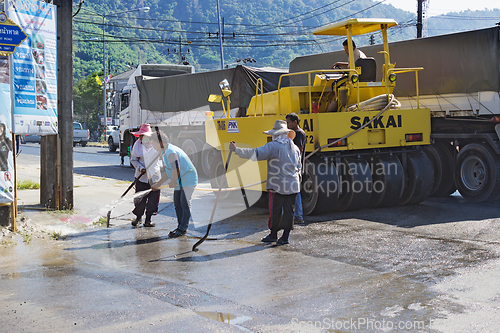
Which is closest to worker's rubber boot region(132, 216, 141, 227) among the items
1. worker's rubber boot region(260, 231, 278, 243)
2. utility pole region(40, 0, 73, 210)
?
utility pole region(40, 0, 73, 210)

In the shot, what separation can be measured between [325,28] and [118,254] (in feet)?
20.5

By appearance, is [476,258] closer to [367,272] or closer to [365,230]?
[367,272]

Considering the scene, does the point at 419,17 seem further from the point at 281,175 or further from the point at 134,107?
the point at 281,175

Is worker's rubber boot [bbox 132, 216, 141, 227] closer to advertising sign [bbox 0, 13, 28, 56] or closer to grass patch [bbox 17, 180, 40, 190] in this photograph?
advertising sign [bbox 0, 13, 28, 56]

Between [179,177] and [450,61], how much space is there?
6299 mm

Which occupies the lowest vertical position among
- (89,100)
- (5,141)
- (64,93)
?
(5,141)

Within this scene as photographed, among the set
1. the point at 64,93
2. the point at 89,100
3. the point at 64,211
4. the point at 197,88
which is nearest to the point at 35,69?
the point at 64,93

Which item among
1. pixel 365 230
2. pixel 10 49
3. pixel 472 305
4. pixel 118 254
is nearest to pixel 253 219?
pixel 365 230

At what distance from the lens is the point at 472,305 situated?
498cm

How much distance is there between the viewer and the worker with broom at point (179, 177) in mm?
8711

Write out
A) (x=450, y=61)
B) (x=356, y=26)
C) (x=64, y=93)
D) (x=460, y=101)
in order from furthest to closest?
(x=450, y=61) < (x=460, y=101) < (x=356, y=26) < (x=64, y=93)

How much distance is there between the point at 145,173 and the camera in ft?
32.1

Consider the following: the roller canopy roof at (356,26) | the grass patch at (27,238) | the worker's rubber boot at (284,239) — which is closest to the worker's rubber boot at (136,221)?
the grass patch at (27,238)

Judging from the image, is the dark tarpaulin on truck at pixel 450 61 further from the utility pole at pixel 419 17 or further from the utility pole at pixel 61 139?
the utility pole at pixel 419 17
